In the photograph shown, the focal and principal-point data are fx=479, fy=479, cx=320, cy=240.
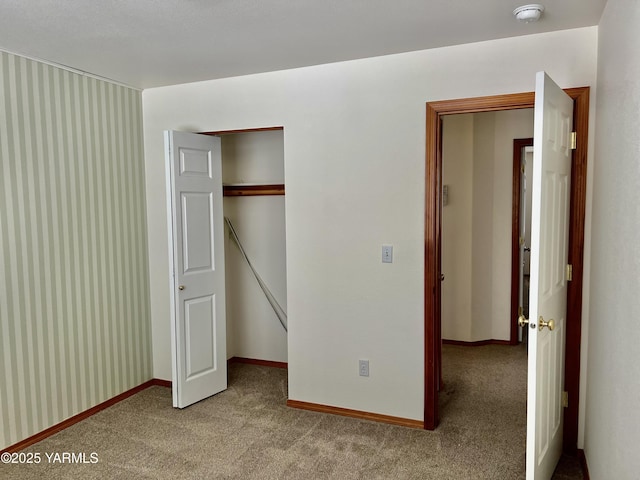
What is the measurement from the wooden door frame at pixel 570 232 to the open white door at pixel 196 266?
164 cm

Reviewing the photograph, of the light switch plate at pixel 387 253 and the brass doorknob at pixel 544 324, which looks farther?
the light switch plate at pixel 387 253

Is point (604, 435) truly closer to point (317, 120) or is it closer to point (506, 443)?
point (506, 443)

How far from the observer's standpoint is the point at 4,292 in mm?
2811

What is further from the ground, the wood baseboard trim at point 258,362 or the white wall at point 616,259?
the white wall at point 616,259

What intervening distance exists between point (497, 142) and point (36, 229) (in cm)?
408

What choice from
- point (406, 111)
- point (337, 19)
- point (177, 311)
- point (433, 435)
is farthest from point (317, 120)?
point (433, 435)

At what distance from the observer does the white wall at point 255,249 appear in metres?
4.18

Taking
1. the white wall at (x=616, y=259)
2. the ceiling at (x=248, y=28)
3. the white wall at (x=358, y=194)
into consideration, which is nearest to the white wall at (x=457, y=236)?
the white wall at (x=358, y=194)

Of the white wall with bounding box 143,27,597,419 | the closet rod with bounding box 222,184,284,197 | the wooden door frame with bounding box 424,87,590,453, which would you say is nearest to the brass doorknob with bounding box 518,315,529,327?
the wooden door frame with bounding box 424,87,590,453

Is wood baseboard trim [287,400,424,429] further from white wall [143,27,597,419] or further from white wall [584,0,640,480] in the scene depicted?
white wall [584,0,640,480]

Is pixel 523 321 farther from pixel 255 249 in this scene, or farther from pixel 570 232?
pixel 255 249

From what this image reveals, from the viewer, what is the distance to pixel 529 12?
90.0 inches

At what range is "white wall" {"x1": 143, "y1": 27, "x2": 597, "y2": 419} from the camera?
9.62ft

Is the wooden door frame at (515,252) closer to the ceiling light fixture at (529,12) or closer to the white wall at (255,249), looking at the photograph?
the white wall at (255,249)
